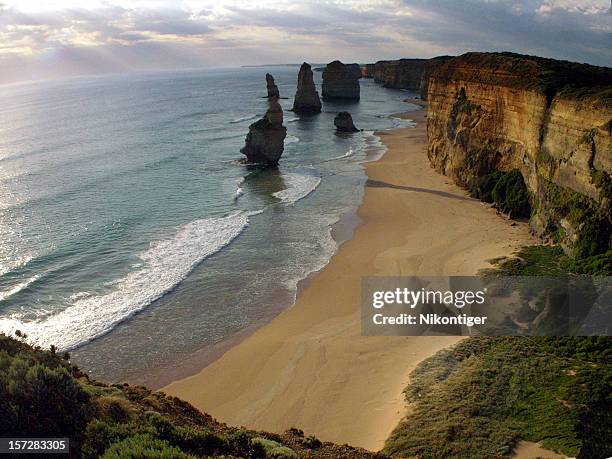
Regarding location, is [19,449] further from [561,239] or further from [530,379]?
[561,239]

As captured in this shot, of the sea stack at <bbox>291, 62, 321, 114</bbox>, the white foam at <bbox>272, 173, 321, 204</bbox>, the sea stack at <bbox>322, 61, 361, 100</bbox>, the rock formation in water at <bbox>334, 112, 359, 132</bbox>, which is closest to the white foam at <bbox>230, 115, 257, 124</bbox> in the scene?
the sea stack at <bbox>291, 62, 321, 114</bbox>

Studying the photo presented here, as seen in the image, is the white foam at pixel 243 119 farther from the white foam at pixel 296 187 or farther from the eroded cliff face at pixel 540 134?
the eroded cliff face at pixel 540 134

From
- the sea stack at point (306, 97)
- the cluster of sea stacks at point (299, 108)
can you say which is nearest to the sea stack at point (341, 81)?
the cluster of sea stacks at point (299, 108)

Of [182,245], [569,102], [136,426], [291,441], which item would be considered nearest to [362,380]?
[291,441]

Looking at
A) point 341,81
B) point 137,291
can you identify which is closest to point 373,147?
point 137,291

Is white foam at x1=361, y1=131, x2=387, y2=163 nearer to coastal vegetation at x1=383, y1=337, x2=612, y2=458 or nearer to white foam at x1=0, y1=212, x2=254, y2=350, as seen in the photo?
white foam at x1=0, y1=212, x2=254, y2=350

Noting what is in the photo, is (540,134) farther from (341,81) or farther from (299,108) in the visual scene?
(341,81)

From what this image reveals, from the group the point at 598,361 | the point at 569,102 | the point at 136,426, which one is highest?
the point at 569,102
